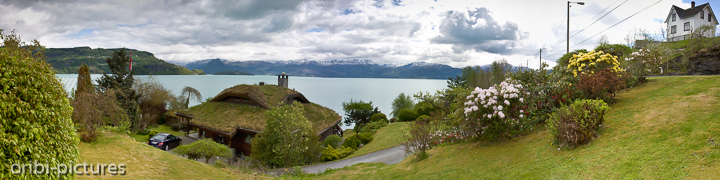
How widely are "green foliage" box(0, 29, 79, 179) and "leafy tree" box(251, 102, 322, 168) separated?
34.6 feet

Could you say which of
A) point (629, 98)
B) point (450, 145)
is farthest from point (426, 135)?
point (629, 98)

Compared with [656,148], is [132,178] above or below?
below

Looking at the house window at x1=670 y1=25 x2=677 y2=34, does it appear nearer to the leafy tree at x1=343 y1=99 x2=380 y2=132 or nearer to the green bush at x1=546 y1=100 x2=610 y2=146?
the leafy tree at x1=343 y1=99 x2=380 y2=132

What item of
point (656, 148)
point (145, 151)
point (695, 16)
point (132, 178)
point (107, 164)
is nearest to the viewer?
point (656, 148)

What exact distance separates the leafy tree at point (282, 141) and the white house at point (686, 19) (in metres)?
44.3

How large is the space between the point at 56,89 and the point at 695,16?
55827 mm

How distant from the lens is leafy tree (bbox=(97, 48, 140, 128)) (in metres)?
29.1

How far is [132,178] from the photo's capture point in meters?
7.56

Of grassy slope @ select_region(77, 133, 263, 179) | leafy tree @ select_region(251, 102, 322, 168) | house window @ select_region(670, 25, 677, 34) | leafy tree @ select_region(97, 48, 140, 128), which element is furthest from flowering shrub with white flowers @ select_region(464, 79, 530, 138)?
house window @ select_region(670, 25, 677, 34)

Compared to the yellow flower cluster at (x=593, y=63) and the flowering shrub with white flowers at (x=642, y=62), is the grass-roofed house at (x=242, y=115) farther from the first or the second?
the flowering shrub with white flowers at (x=642, y=62)

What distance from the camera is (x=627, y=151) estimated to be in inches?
241

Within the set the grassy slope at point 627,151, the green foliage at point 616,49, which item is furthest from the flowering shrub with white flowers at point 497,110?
the green foliage at point 616,49

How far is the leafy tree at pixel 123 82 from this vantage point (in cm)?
2913

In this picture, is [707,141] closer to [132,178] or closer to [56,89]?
[56,89]
